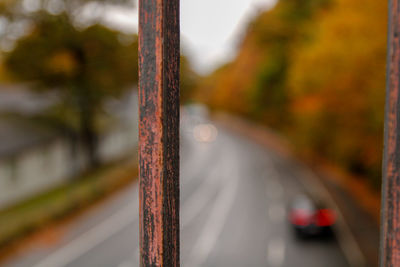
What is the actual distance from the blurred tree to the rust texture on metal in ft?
76.7

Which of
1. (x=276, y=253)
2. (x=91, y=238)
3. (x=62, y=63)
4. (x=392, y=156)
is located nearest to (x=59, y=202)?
(x=91, y=238)

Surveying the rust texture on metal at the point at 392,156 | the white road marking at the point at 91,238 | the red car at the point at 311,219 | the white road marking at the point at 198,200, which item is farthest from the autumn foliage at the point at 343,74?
the white road marking at the point at 91,238

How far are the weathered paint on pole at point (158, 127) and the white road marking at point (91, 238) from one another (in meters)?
14.8

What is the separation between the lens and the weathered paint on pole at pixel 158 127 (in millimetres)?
1262

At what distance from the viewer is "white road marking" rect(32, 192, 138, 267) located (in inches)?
589

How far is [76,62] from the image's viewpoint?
24703mm

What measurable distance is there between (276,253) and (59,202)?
11328 mm

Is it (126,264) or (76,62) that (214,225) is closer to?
(126,264)

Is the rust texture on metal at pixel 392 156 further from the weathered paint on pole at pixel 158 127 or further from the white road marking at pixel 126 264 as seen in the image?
the white road marking at pixel 126 264

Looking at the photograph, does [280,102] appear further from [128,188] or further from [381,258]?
[381,258]

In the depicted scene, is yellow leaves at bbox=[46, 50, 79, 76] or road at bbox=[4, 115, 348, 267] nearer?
road at bbox=[4, 115, 348, 267]

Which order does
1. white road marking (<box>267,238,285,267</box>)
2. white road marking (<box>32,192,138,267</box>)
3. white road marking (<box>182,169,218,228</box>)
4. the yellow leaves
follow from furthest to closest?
the yellow leaves, white road marking (<box>182,169,218,228</box>), white road marking (<box>32,192,138,267</box>), white road marking (<box>267,238,285,267</box>)

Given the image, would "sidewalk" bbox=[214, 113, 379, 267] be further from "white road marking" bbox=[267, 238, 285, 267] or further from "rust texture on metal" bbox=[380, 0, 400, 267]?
"rust texture on metal" bbox=[380, 0, 400, 267]

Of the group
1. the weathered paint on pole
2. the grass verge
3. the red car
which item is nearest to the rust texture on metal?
the weathered paint on pole
